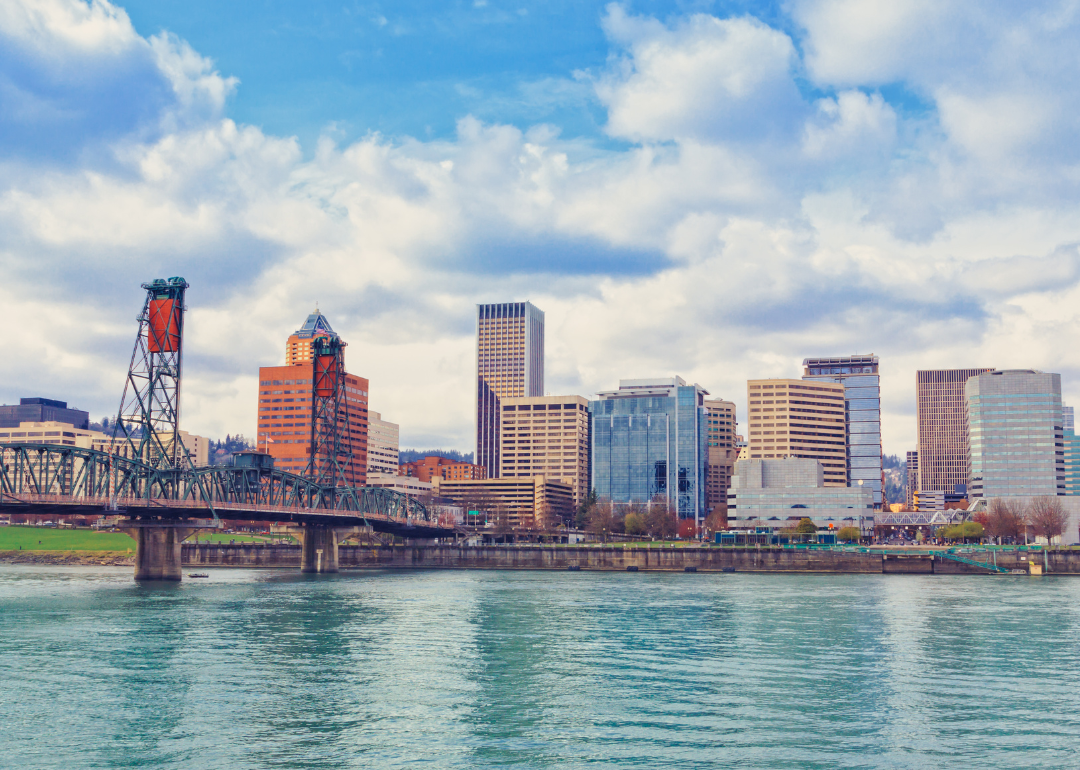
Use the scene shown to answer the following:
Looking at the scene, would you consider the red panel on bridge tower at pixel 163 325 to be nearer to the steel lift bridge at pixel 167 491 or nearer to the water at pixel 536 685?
the steel lift bridge at pixel 167 491

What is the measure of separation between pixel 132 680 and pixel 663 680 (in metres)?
27.5

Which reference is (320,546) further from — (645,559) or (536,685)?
(536,685)

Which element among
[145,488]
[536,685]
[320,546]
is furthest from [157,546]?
Answer: [536,685]

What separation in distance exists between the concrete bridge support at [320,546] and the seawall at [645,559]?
1966 centimetres

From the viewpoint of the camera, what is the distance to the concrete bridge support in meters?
173

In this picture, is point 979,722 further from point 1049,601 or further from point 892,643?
point 1049,601

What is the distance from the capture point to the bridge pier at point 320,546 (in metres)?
173

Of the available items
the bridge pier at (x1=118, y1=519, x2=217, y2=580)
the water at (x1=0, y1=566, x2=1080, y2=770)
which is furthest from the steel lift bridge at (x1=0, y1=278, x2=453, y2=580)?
the water at (x1=0, y1=566, x2=1080, y2=770)

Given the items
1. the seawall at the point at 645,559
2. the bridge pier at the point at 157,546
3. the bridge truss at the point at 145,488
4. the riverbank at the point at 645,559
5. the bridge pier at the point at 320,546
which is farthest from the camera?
the bridge pier at the point at 320,546

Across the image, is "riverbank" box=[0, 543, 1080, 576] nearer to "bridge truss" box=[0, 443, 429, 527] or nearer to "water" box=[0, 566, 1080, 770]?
"bridge truss" box=[0, 443, 429, 527]

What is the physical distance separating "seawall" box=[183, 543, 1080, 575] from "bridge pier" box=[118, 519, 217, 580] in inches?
2518

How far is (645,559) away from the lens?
601 ft

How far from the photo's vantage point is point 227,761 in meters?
35.4

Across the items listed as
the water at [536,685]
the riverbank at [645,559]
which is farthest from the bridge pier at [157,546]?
the riverbank at [645,559]
